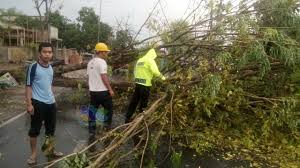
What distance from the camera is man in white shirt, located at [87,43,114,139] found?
22.5ft

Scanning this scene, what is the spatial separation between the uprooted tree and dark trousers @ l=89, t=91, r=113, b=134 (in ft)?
2.45

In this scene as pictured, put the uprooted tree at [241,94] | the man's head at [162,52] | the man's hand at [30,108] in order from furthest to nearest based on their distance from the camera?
1. the man's head at [162,52]
2. the uprooted tree at [241,94]
3. the man's hand at [30,108]

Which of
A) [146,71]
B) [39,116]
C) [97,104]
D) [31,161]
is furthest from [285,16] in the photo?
[31,161]

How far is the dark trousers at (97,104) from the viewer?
→ 702cm

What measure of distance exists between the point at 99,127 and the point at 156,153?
5.08 ft

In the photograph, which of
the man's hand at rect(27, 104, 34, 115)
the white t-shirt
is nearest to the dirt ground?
the white t-shirt

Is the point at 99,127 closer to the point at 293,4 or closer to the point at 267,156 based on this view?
the point at 267,156

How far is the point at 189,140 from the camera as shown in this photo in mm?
6875

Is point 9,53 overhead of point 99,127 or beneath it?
overhead

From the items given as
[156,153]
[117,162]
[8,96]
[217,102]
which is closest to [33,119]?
[117,162]

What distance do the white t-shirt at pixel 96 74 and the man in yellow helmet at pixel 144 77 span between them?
759mm

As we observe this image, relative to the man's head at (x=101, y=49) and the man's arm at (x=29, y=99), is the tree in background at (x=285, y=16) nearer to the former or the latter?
the man's head at (x=101, y=49)

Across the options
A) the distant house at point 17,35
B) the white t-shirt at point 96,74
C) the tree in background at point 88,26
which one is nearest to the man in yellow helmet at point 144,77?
the white t-shirt at point 96,74

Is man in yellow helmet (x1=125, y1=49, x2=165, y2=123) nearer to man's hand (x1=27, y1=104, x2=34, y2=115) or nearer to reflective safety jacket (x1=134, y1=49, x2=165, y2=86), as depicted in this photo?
reflective safety jacket (x1=134, y1=49, x2=165, y2=86)
